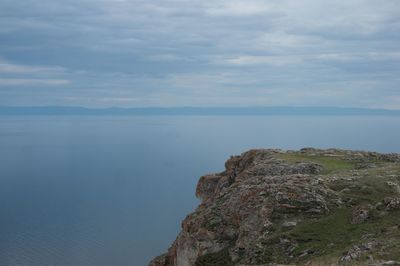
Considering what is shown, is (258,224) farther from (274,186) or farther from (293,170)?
(293,170)

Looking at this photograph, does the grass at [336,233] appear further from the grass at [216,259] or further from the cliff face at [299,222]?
the grass at [216,259]

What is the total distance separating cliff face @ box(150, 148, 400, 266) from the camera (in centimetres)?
2261

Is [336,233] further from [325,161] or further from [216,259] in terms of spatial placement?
[325,161]

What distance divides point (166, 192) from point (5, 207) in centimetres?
5543

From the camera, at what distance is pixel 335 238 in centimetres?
2381

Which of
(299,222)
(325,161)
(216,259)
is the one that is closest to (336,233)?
(299,222)

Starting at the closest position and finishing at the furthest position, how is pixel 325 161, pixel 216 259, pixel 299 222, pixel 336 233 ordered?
pixel 336 233 → pixel 299 222 → pixel 216 259 → pixel 325 161

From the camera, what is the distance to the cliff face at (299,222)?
22.6m

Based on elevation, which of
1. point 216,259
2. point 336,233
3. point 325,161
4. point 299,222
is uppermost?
point 325,161

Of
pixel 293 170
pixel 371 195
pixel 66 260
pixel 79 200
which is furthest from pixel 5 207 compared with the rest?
pixel 371 195

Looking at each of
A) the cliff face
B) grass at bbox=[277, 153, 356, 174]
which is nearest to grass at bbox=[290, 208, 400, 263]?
the cliff face

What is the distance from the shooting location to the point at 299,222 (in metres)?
26.5

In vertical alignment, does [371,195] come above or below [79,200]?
above

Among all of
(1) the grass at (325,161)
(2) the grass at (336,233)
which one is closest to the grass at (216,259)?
(2) the grass at (336,233)
